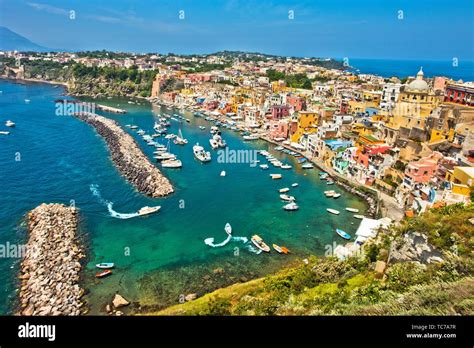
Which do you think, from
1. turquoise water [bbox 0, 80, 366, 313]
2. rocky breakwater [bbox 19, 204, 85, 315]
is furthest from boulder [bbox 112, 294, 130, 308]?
rocky breakwater [bbox 19, 204, 85, 315]

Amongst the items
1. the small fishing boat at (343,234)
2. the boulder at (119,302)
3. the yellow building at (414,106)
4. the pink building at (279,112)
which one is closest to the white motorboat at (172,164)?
the small fishing boat at (343,234)

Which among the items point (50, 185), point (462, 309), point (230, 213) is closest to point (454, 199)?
point (230, 213)

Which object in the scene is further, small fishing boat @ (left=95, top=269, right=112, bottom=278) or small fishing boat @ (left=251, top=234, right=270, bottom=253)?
small fishing boat @ (left=251, top=234, right=270, bottom=253)

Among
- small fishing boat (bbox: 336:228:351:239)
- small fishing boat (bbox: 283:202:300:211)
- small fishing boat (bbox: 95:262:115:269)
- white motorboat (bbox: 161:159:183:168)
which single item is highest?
white motorboat (bbox: 161:159:183:168)

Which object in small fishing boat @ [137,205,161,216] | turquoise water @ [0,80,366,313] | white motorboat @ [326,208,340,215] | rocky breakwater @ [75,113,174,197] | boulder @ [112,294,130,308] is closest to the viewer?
boulder @ [112,294,130,308]

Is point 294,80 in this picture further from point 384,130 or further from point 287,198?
point 287,198

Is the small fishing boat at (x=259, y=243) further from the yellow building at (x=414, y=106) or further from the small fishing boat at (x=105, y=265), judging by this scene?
the yellow building at (x=414, y=106)

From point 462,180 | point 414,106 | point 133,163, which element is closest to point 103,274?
point 133,163

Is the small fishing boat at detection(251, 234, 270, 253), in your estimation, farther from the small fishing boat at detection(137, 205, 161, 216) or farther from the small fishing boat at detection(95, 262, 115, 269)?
the small fishing boat at detection(95, 262, 115, 269)
